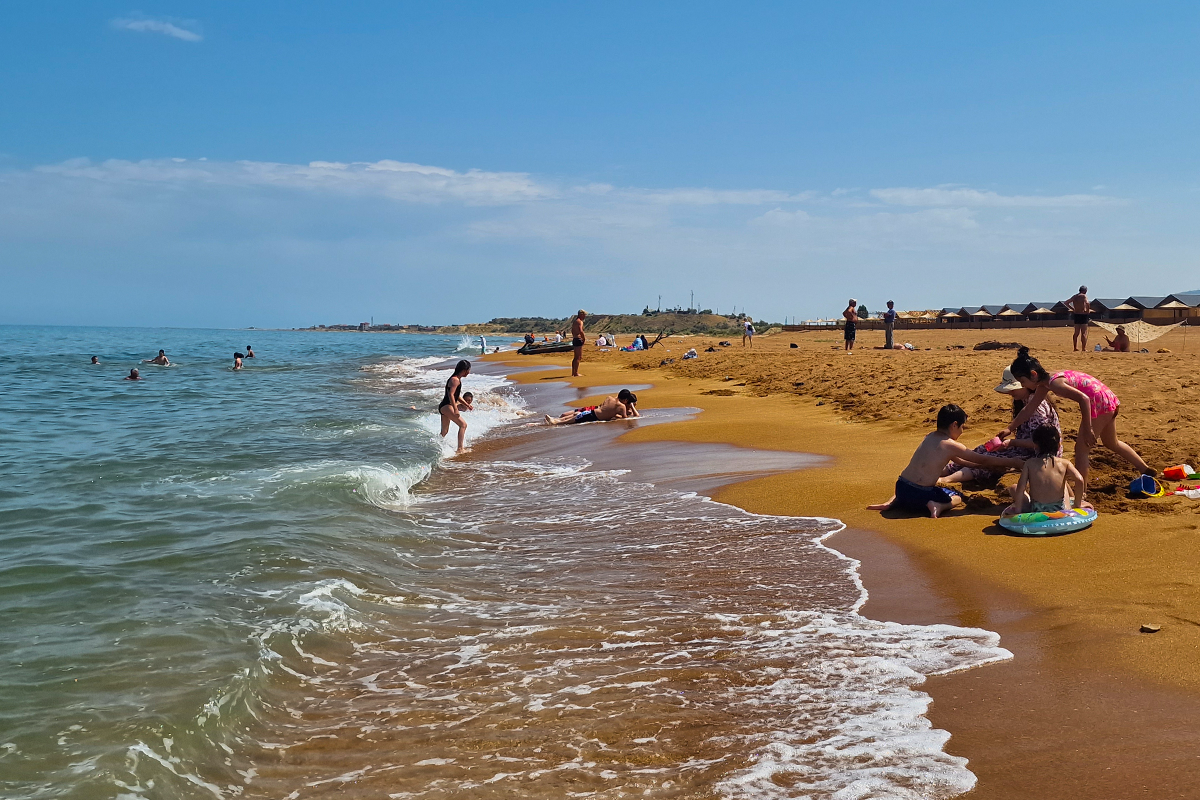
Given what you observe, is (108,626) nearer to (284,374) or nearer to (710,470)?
(710,470)

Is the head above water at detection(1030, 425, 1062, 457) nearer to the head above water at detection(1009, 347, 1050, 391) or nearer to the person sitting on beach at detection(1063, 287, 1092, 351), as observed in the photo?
the head above water at detection(1009, 347, 1050, 391)

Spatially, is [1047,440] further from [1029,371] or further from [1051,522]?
[1029,371]

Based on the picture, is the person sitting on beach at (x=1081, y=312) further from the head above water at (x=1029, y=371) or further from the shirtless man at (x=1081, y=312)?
the head above water at (x=1029, y=371)

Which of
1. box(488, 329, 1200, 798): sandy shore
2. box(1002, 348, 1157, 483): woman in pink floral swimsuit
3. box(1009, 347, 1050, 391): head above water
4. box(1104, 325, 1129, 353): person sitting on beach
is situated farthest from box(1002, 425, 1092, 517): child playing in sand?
box(1104, 325, 1129, 353): person sitting on beach

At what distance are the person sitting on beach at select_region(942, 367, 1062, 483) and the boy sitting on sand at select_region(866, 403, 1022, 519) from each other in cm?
22

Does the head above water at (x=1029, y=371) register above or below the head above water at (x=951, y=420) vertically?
above

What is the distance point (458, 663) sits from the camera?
4.52 m

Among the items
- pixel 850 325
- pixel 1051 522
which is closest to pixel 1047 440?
pixel 1051 522

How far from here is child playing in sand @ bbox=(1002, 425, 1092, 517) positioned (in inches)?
242

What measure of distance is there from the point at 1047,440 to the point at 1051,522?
2.08ft

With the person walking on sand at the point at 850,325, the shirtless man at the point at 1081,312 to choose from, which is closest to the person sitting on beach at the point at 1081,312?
the shirtless man at the point at 1081,312

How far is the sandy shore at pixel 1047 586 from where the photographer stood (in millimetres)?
3111

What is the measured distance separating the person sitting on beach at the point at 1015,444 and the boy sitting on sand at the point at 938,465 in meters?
0.22

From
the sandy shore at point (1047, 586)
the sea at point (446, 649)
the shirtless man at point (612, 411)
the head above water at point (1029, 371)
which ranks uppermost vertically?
the head above water at point (1029, 371)
